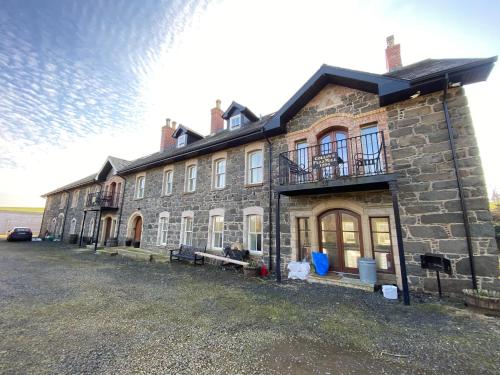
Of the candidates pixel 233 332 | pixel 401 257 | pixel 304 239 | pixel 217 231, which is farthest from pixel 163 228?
pixel 401 257

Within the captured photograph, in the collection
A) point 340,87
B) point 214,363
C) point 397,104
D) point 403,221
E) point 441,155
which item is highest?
point 340,87

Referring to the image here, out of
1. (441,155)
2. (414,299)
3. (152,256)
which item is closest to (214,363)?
(414,299)

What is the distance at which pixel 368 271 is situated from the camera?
679 cm

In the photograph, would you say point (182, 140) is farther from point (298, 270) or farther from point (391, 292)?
point (391, 292)

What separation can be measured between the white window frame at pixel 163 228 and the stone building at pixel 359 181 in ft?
3.07

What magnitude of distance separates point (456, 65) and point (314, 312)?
24.6 feet

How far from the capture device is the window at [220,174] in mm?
11797

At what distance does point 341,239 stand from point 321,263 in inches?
43.9

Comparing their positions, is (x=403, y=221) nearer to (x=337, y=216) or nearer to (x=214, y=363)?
(x=337, y=216)

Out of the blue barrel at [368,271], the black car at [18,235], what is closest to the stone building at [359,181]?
the blue barrel at [368,271]

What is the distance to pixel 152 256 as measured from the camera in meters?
12.3

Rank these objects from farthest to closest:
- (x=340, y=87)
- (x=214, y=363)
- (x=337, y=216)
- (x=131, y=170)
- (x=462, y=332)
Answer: (x=131, y=170), (x=340, y=87), (x=337, y=216), (x=462, y=332), (x=214, y=363)

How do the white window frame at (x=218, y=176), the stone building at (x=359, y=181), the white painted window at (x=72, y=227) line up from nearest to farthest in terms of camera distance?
the stone building at (x=359, y=181), the white window frame at (x=218, y=176), the white painted window at (x=72, y=227)

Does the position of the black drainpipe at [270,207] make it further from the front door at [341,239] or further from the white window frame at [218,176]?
the white window frame at [218,176]
